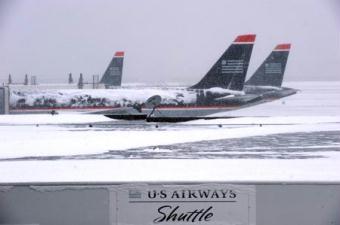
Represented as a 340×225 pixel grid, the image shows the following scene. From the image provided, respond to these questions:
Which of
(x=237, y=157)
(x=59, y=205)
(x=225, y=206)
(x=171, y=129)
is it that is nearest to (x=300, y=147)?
(x=237, y=157)

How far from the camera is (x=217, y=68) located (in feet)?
12.0

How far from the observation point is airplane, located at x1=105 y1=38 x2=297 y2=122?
3420mm

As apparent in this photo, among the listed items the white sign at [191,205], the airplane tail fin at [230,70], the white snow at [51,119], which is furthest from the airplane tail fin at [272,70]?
the white sign at [191,205]

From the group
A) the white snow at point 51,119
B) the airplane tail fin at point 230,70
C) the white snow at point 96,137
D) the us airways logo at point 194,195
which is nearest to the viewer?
the us airways logo at point 194,195

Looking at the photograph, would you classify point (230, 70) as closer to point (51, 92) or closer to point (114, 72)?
point (114, 72)

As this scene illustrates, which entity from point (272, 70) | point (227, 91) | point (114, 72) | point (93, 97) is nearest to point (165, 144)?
point (114, 72)

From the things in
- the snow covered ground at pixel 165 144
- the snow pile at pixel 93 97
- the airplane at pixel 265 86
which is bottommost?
the snow covered ground at pixel 165 144

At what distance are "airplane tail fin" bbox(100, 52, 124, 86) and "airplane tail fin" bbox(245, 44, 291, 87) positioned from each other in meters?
1.19

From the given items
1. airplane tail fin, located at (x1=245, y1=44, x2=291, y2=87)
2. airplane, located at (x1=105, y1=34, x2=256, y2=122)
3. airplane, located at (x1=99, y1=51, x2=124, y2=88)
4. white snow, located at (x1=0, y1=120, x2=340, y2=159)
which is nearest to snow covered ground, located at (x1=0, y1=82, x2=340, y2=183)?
white snow, located at (x1=0, y1=120, x2=340, y2=159)

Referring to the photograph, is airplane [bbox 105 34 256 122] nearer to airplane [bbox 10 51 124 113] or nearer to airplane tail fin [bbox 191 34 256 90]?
airplane tail fin [bbox 191 34 256 90]

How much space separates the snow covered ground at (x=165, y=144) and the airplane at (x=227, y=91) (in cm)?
9

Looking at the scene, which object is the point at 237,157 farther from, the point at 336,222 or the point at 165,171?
the point at 336,222

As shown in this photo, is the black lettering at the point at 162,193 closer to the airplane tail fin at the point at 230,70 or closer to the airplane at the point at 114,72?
the airplane at the point at 114,72

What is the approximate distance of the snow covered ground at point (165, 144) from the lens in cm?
192
